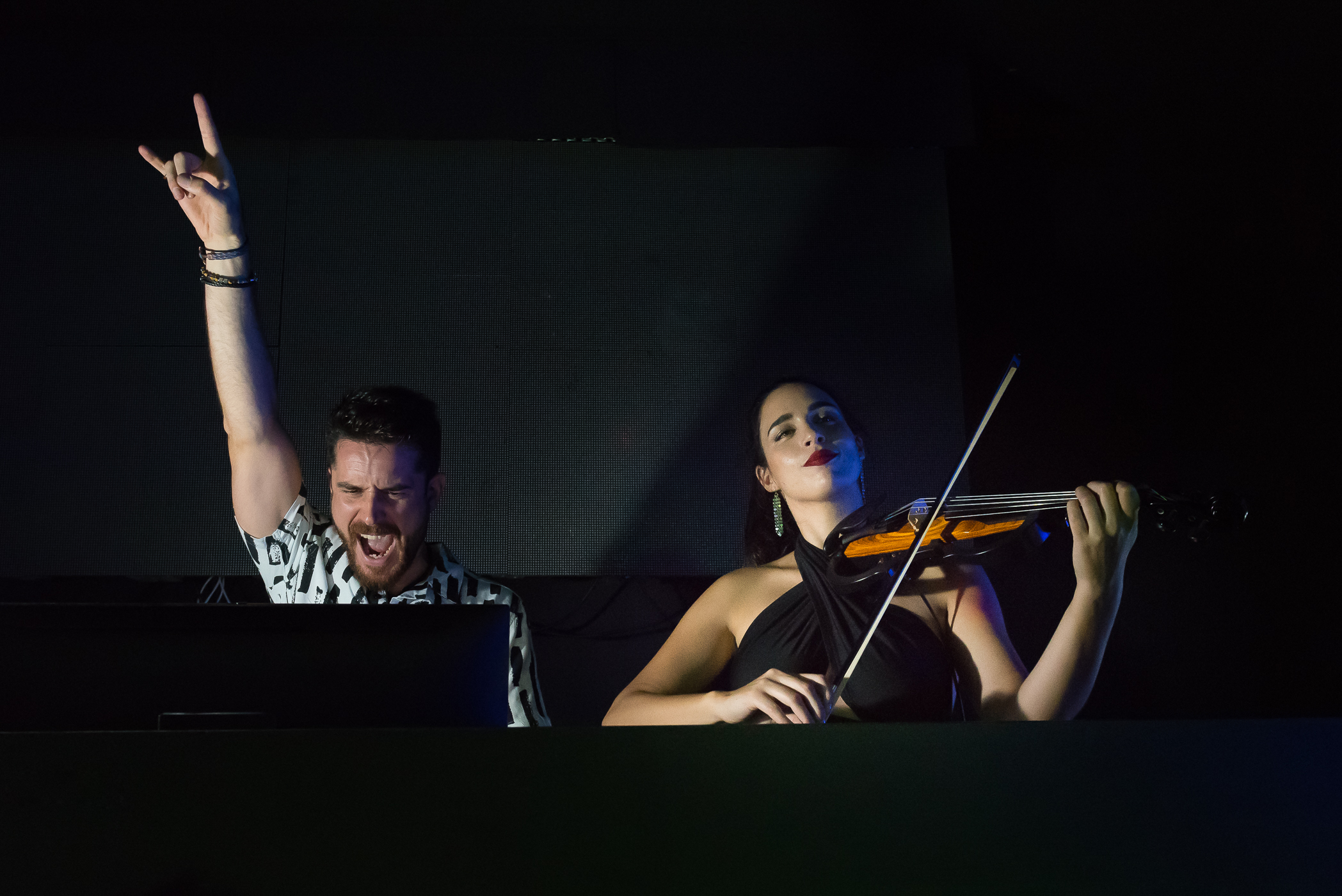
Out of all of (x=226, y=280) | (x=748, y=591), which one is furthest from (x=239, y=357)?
(x=748, y=591)

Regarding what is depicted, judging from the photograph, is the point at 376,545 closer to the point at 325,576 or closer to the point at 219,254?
the point at 325,576

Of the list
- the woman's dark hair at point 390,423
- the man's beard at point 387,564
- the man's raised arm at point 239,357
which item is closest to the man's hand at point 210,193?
the man's raised arm at point 239,357

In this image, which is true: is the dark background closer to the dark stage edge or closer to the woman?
the woman

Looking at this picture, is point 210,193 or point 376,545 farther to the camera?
point 376,545

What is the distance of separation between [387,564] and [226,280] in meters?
0.66

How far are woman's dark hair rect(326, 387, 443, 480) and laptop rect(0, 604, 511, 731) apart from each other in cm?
149

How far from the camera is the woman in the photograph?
1.87 meters

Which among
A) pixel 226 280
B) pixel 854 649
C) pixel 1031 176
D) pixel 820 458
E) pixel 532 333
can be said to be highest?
pixel 1031 176

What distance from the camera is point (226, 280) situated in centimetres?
203

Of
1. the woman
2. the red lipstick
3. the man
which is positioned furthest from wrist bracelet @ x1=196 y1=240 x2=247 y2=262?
the red lipstick

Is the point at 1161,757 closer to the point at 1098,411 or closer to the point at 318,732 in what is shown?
the point at 318,732

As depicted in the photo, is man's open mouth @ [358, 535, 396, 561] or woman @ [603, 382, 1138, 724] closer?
woman @ [603, 382, 1138, 724]

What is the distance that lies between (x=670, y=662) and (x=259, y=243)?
164 cm

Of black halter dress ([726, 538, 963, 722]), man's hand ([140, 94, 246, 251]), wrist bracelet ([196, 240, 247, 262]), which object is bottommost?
black halter dress ([726, 538, 963, 722])
